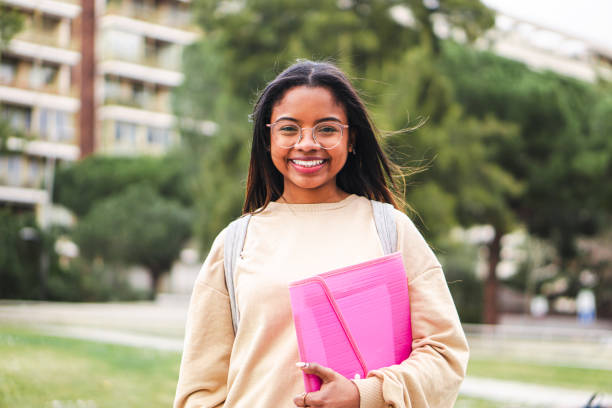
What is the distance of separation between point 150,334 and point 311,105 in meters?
16.0

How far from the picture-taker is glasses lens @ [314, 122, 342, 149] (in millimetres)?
1960

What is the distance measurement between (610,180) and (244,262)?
21.1 m

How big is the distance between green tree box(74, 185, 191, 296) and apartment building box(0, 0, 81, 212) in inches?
304

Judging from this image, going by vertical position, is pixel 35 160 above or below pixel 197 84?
below

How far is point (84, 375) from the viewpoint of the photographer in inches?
367

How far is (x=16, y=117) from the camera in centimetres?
4078

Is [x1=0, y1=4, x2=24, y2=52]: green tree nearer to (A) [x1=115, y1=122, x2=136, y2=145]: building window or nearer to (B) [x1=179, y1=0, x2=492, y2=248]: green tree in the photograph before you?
(B) [x1=179, y1=0, x2=492, y2=248]: green tree

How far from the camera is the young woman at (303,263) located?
1.82 metres

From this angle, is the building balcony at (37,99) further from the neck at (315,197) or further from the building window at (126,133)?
the neck at (315,197)

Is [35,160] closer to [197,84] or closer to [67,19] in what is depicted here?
[67,19]

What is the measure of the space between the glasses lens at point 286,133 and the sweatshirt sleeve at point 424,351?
1.13 feet

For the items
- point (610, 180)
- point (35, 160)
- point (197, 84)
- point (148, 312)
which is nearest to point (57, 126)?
point (35, 160)

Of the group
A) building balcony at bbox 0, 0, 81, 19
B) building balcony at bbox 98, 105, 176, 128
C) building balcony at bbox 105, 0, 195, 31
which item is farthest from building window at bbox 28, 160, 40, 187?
building balcony at bbox 105, 0, 195, 31

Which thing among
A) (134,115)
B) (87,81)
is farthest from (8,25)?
(134,115)
